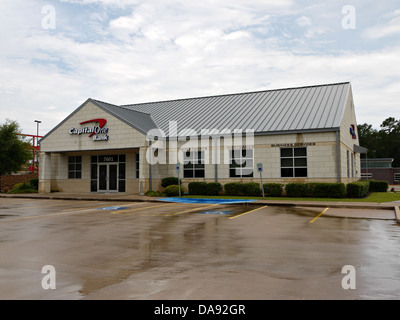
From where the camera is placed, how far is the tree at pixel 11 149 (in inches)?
1344

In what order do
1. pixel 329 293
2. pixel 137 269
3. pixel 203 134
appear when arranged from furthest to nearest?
1. pixel 203 134
2. pixel 137 269
3. pixel 329 293

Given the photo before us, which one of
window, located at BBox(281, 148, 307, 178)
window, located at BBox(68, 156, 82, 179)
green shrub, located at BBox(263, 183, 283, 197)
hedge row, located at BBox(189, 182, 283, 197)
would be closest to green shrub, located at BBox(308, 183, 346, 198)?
window, located at BBox(281, 148, 307, 178)

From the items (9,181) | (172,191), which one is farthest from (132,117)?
(9,181)

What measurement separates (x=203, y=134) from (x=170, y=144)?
2.98 m

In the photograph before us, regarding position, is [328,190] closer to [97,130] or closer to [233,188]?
[233,188]

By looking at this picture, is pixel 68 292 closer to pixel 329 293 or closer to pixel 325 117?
pixel 329 293

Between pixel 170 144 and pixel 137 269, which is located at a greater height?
pixel 170 144

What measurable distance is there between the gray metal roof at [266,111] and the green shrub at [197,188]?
13.8 feet

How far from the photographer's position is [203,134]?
26.7 meters

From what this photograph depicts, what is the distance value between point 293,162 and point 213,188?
593 cm

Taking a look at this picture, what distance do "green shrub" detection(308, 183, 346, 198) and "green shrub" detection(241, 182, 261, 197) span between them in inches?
137
